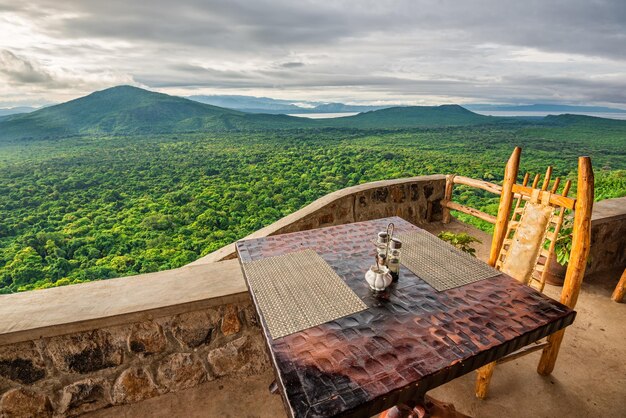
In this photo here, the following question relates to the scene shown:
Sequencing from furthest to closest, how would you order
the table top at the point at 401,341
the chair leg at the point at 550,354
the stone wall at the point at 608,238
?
the stone wall at the point at 608,238
the chair leg at the point at 550,354
the table top at the point at 401,341

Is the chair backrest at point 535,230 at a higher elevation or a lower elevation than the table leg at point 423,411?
higher

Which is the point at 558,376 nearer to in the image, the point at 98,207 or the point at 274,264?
the point at 274,264

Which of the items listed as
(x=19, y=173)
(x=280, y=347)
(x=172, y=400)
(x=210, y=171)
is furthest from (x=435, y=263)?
(x=19, y=173)

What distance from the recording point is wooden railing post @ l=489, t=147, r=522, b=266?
7.05ft

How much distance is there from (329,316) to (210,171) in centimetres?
2882

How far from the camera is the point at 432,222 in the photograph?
5008 millimetres

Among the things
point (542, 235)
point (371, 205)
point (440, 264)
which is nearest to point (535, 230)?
point (542, 235)

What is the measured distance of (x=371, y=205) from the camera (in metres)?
4.42

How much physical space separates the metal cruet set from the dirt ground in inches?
41.7

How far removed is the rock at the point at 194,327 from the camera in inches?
72.1

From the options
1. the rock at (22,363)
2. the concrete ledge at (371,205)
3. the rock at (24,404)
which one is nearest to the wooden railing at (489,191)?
the concrete ledge at (371,205)

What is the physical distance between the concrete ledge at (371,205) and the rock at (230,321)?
139 cm

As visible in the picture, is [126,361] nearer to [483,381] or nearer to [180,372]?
[180,372]

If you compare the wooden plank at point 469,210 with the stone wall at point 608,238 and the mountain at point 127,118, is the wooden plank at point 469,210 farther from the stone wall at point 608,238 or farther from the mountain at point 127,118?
the mountain at point 127,118
